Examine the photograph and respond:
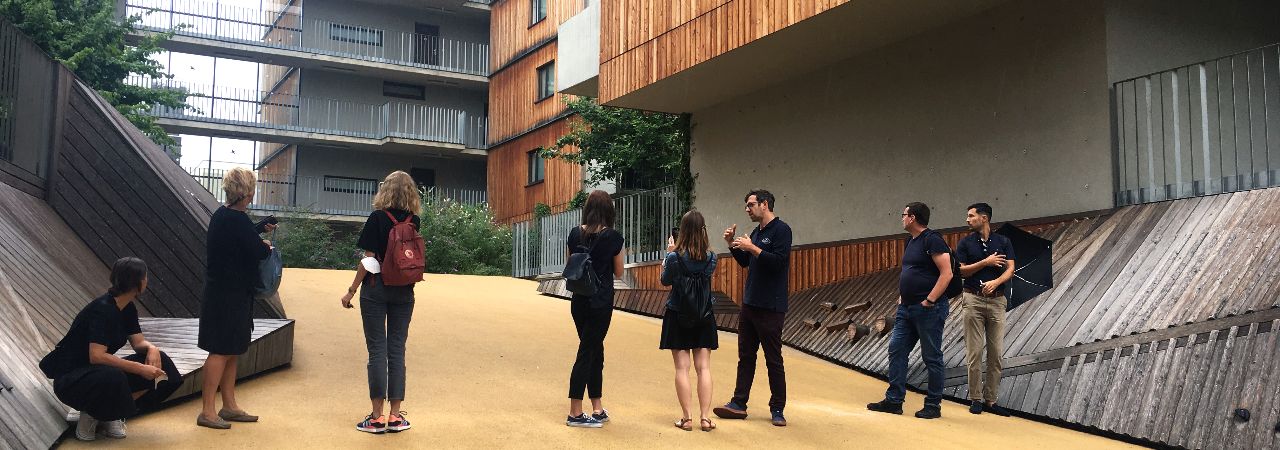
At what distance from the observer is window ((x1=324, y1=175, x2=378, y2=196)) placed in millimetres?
35588

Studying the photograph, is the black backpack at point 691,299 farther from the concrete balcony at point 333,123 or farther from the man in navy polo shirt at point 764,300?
the concrete balcony at point 333,123

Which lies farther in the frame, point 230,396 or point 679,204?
point 679,204

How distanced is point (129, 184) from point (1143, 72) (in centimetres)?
990

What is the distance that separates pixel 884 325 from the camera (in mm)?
11297

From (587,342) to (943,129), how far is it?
23.6ft

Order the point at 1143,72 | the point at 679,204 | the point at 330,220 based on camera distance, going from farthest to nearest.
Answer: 1. the point at 330,220
2. the point at 679,204
3. the point at 1143,72

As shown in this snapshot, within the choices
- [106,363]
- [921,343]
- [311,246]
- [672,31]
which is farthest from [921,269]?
[311,246]

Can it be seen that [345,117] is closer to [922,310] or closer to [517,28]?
[517,28]

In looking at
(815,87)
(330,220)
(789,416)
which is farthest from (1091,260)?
(330,220)

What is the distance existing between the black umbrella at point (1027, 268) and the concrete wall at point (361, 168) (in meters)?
27.8

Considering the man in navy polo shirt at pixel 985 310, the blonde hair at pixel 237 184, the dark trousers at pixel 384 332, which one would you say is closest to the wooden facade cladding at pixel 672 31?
the man in navy polo shirt at pixel 985 310

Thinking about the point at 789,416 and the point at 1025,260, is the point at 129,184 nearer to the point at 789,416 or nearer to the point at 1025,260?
the point at 789,416

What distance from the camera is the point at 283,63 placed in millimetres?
34938

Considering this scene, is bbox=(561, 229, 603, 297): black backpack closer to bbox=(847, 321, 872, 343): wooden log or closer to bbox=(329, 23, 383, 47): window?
bbox=(847, 321, 872, 343): wooden log
